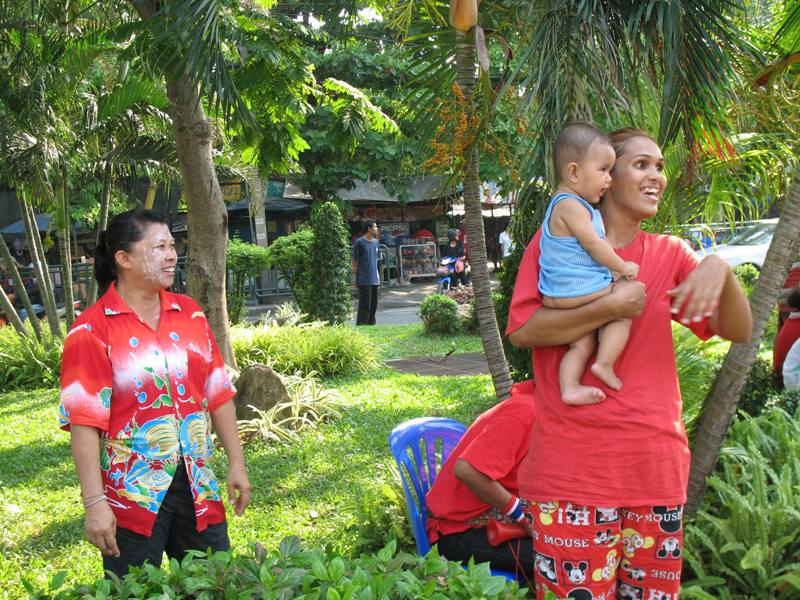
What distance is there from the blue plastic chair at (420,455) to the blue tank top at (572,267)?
1406 mm

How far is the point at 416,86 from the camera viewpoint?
509cm

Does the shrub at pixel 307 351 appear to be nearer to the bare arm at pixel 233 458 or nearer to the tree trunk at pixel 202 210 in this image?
the tree trunk at pixel 202 210

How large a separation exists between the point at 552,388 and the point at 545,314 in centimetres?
22

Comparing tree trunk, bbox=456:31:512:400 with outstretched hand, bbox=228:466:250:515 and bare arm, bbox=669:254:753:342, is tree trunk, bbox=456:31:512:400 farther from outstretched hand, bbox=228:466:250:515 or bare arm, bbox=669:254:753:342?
bare arm, bbox=669:254:753:342

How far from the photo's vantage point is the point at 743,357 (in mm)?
3160

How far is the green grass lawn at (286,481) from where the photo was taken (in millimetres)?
4160

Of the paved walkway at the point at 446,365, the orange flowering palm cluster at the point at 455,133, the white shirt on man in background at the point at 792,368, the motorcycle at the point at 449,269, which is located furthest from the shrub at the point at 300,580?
the motorcycle at the point at 449,269

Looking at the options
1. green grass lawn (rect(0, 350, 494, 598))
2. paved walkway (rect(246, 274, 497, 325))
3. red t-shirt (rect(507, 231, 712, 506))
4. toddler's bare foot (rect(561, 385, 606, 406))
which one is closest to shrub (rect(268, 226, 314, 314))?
paved walkway (rect(246, 274, 497, 325))

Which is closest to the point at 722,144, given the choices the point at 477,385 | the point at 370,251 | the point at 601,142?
the point at 601,142

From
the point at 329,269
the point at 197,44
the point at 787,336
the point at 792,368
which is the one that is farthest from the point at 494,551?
the point at 329,269

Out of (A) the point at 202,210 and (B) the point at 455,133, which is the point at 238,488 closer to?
(B) the point at 455,133

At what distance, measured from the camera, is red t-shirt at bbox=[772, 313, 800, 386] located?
5.50 meters

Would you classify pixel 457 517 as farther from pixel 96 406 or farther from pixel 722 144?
pixel 722 144

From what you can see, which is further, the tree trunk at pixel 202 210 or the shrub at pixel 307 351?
the shrub at pixel 307 351
